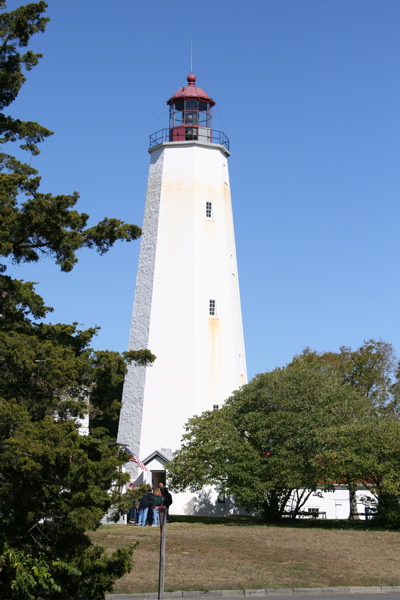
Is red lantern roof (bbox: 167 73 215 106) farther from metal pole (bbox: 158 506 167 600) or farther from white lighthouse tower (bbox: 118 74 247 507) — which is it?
metal pole (bbox: 158 506 167 600)

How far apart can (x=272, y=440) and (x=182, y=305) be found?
843cm

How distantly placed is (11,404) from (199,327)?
879 inches

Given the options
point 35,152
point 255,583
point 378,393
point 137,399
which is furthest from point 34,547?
point 378,393

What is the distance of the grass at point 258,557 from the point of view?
16.6 metres

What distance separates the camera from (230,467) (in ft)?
96.9

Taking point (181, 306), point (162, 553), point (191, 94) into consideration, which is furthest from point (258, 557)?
point (191, 94)

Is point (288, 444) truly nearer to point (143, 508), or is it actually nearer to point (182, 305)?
point (143, 508)

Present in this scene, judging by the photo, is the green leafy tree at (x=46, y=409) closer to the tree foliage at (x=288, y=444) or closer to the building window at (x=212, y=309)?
the tree foliage at (x=288, y=444)

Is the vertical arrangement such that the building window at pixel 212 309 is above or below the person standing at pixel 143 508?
above

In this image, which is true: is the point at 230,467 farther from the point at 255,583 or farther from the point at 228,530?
the point at 255,583

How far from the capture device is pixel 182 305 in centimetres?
3591

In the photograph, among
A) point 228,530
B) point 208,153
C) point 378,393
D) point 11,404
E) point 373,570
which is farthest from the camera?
point 378,393

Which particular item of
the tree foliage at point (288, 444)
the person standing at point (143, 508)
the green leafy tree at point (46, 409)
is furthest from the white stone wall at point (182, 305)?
the green leafy tree at point (46, 409)

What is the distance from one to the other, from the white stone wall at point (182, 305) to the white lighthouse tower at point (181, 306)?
0.04 m
